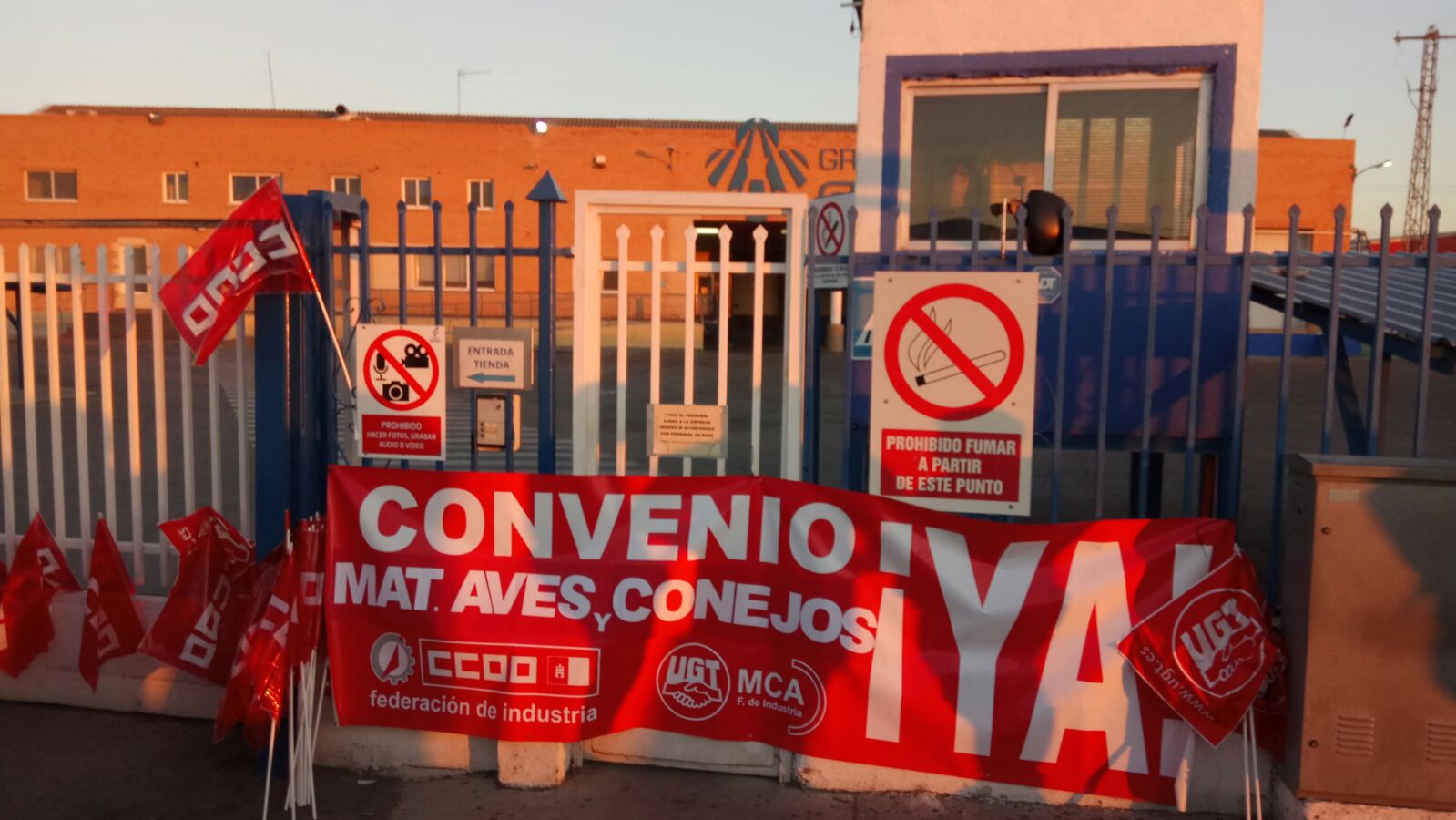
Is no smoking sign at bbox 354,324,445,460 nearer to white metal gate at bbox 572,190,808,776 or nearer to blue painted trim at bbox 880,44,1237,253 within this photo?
white metal gate at bbox 572,190,808,776

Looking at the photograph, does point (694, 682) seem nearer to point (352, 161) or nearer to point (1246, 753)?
point (1246, 753)

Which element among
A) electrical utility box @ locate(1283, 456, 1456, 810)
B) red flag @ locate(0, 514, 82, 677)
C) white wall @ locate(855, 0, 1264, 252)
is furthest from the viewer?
white wall @ locate(855, 0, 1264, 252)

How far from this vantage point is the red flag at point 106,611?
494 centimetres

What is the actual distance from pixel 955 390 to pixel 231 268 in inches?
113

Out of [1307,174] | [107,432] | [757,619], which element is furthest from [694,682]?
[1307,174]

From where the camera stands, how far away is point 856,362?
5.89m

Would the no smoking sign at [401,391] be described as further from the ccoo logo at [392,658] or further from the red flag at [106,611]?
the red flag at [106,611]

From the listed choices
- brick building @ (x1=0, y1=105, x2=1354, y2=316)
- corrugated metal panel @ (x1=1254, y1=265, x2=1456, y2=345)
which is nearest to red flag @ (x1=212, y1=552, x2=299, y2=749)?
corrugated metal panel @ (x1=1254, y1=265, x2=1456, y2=345)

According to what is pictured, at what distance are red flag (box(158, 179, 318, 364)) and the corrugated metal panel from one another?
390 centimetres

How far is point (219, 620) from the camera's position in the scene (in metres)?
4.78

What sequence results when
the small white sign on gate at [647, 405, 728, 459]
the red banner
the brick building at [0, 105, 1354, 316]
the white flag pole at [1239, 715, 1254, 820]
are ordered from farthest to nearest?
the brick building at [0, 105, 1354, 316], the small white sign on gate at [647, 405, 728, 459], the red banner, the white flag pole at [1239, 715, 1254, 820]

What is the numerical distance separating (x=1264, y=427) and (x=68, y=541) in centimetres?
1476

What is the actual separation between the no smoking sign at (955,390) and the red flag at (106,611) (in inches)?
131

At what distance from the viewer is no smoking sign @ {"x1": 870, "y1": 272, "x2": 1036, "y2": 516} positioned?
4293mm
